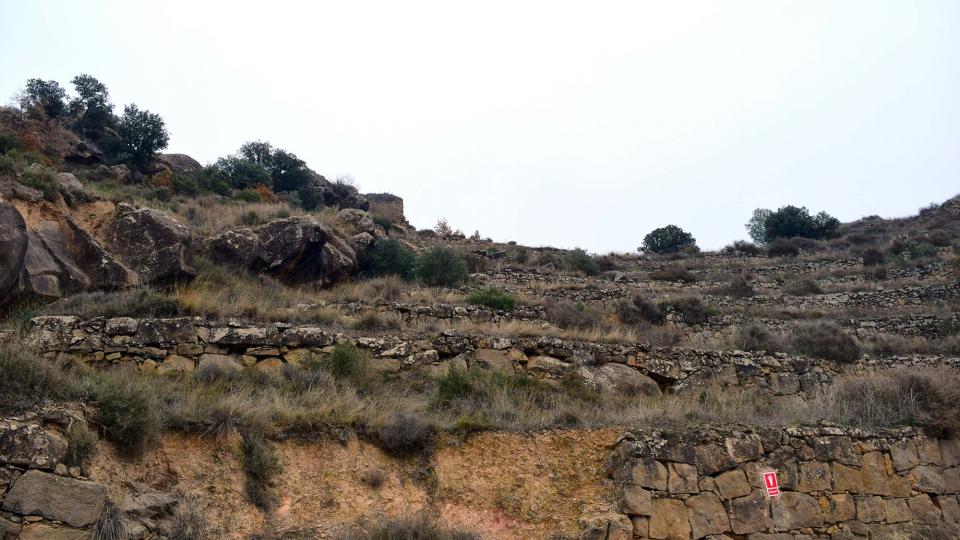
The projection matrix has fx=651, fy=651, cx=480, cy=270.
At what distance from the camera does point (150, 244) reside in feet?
47.4

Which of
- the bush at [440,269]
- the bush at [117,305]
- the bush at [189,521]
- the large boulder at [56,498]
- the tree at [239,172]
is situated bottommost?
the bush at [189,521]

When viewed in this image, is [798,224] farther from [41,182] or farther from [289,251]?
[41,182]

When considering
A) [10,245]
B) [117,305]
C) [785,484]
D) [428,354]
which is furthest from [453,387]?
[10,245]

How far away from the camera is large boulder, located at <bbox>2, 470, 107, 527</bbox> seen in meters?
5.10

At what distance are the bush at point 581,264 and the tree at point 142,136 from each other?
60.0 feet

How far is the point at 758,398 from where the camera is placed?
11750 millimetres

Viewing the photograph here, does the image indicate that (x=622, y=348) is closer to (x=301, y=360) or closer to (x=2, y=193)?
(x=301, y=360)

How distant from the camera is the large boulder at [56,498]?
16.7 feet

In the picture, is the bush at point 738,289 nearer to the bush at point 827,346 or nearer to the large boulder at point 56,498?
the bush at point 827,346

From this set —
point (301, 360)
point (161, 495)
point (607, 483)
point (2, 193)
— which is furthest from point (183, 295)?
point (607, 483)

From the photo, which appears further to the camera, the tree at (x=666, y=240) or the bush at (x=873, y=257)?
the tree at (x=666, y=240)

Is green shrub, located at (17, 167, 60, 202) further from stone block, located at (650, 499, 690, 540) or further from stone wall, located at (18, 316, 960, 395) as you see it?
stone block, located at (650, 499, 690, 540)

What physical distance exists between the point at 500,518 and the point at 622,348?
575 centimetres

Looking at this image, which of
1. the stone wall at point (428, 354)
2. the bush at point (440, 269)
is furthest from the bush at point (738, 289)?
the bush at point (440, 269)
